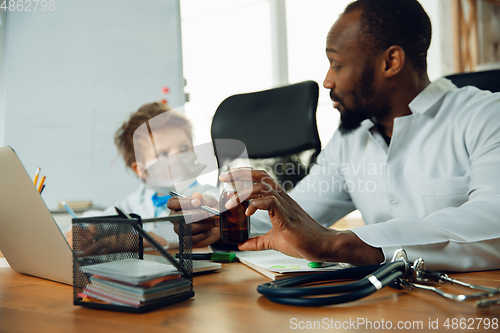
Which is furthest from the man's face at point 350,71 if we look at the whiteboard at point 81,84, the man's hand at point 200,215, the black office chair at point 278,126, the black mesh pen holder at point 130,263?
the whiteboard at point 81,84

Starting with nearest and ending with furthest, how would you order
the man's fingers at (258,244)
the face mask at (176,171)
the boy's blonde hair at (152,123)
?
the man's fingers at (258,244) < the face mask at (176,171) < the boy's blonde hair at (152,123)

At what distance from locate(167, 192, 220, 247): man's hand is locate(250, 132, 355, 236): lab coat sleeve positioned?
41 centimetres

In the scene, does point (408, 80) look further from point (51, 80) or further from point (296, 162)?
point (51, 80)

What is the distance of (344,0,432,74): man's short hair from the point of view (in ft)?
3.53

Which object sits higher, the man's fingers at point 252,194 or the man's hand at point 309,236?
the man's fingers at point 252,194

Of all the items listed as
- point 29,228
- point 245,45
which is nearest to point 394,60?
point 29,228

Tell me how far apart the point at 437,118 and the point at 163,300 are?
85 centimetres

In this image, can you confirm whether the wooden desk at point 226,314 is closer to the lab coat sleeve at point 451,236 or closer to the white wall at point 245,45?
the lab coat sleeve at point 451,236

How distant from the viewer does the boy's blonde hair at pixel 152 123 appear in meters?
0.97

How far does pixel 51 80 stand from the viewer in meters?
2.27

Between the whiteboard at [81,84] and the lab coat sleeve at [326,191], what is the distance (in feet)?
4.50

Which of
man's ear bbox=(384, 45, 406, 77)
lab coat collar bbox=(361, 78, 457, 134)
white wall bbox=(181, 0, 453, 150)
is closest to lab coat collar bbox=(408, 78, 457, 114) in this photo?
lab coat collar bbox=(361, 78, 457, 134)

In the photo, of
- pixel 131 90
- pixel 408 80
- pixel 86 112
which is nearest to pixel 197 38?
pixel 131 90

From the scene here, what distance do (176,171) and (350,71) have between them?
22.4 inches
